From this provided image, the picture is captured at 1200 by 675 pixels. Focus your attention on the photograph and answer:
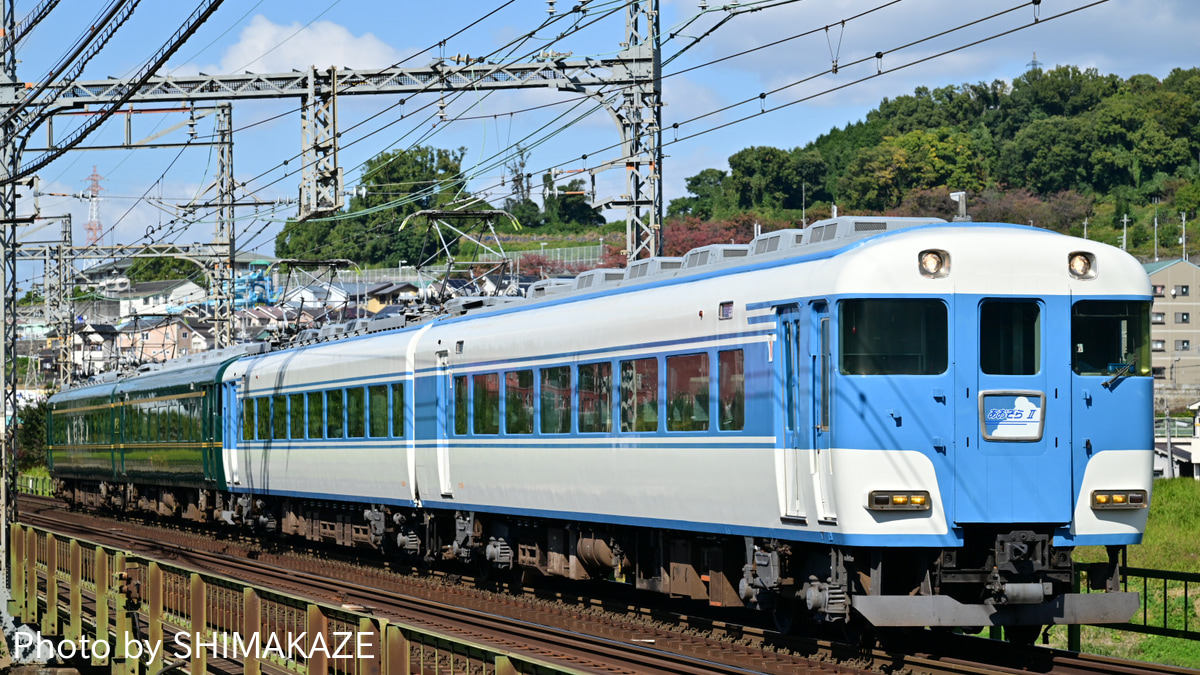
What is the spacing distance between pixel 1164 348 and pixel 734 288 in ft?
273

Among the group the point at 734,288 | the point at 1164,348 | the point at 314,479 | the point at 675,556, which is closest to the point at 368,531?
the point at 314,479

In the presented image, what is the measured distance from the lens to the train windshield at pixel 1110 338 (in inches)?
460

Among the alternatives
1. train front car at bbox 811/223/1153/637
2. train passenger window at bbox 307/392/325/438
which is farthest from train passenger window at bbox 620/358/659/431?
train passenger window at bbox 307/392/325/438

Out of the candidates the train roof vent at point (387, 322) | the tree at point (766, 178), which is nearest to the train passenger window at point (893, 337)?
the train roof vent at point (387, 322)

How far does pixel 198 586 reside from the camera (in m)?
13.2

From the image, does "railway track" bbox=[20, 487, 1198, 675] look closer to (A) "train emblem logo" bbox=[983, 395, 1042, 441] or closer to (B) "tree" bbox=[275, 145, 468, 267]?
(A) "train emblem logo" bbox=[983, 395, 1042, 441]

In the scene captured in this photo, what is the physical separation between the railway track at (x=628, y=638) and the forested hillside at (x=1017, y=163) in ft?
251

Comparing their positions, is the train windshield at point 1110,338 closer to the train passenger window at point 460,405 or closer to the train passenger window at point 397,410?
the train passenger window at point 460,405

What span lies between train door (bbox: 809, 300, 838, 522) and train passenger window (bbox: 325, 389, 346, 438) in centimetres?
1222

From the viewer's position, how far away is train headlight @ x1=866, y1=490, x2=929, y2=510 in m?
11.0

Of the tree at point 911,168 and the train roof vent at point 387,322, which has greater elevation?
the tree at point 911,168

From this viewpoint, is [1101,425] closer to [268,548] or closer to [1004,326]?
[1004,326]

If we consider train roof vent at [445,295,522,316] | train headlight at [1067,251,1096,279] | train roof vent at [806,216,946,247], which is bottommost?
train headlight at [1067,251,1096,279]

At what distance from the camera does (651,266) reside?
15047 mm
